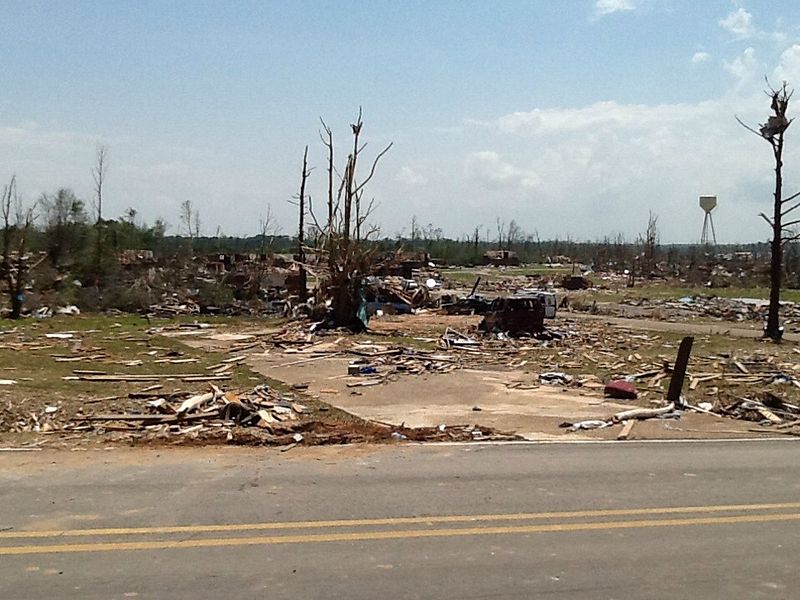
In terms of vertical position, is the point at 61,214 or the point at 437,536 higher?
the point at 61,214

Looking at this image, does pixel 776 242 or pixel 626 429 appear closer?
pixel 626 429

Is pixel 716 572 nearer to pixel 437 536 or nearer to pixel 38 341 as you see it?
pixel 437 536

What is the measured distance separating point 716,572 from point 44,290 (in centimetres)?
3798

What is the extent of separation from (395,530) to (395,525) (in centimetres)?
14

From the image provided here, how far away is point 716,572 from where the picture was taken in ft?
19.6

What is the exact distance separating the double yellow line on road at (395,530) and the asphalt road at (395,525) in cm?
2

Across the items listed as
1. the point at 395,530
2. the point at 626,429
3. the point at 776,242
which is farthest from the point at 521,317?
the point at 395,530

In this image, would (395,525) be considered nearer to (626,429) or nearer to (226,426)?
(226,426)

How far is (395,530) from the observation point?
6.80 m

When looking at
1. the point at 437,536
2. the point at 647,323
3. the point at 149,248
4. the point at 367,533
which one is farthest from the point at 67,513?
the point at 149,248

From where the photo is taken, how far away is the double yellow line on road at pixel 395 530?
6.27 metres

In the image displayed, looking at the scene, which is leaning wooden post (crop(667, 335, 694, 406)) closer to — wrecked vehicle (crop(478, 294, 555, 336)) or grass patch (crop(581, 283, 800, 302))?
wrecked vehicle (crop(478, 294, 555, 336))

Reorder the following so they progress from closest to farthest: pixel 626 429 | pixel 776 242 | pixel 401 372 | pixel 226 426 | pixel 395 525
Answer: pixel 395 525, pixel 226 426, pixel 626 429, pixel 401 372, pixel 776 242

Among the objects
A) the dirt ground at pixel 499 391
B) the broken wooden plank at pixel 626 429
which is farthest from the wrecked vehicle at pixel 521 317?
the broken wooden plank at pixel 626 429
